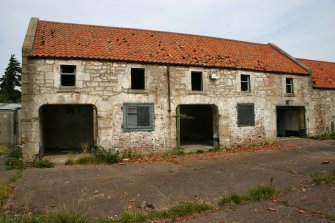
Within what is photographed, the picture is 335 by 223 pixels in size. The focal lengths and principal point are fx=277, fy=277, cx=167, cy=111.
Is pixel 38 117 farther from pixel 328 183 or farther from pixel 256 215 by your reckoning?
pixel 328 183

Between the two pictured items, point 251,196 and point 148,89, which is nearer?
point 251,196

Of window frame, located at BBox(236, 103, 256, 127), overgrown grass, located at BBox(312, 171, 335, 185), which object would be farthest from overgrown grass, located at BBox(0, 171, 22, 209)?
window frame, located at BBox(236, 103, 256, 127)

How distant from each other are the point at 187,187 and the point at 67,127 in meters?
11.4

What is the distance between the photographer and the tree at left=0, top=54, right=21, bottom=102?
37750mm

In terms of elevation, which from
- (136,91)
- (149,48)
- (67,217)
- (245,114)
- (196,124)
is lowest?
(67,217)

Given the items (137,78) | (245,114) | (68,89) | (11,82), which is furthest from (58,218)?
(11,82)

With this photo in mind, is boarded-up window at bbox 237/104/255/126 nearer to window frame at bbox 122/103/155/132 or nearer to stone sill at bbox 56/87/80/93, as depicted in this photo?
window frame at bbox 122/103/155/132

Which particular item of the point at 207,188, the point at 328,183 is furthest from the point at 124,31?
the point at 328,183

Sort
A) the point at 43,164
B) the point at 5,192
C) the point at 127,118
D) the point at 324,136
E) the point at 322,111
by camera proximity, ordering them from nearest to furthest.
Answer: the point at 5,192, the point at 43,164, the point at 127,118, the point at 324,136, the point at 322,111

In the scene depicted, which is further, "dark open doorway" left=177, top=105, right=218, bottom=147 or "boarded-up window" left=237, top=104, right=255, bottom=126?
"dark open doorway" left=177, top=105, right=218, bottom=147

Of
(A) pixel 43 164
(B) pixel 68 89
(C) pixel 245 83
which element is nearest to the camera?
(A) pixel 43 164

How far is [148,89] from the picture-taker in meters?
13.7

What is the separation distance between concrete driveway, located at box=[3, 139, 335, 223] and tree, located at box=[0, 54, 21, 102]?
31.3 meters

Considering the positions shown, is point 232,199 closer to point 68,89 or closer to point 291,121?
point 68,89
